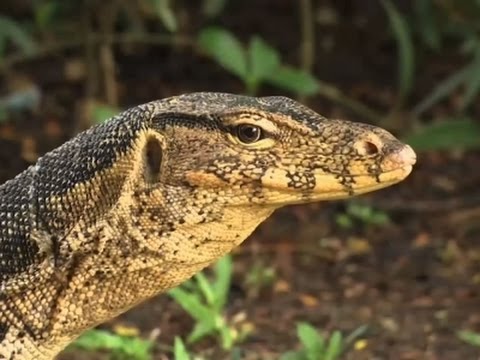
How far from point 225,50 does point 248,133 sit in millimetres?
2584

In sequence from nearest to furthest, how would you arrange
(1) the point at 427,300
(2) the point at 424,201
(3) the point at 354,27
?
(1) the point at 427,300 < (2) the point at 424,201 < (3) the point at 354,27

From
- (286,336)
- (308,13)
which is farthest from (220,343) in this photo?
(308,13)

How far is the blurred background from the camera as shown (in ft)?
12.8

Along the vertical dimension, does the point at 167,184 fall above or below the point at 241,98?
below

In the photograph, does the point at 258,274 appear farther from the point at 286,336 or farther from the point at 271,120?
the point at 271,120

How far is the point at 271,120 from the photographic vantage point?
253cm

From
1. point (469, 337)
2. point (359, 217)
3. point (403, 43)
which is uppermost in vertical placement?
point (403, 43)

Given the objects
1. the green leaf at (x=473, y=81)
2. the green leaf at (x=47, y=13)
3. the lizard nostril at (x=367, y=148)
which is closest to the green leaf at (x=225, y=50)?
the green leaf at (x=47, y=13)

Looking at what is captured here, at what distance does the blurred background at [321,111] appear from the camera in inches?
154

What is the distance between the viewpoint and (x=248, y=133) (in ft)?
8.32

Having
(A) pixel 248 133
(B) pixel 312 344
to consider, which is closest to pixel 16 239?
(A) pixel 248 133

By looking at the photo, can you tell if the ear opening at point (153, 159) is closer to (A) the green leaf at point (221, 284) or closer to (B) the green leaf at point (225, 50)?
(A) the green leaf at point (221, 284)

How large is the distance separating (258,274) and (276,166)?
1.98 m

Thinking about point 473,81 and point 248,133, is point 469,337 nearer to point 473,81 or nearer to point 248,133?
point 248,133
